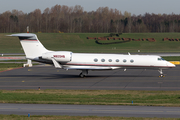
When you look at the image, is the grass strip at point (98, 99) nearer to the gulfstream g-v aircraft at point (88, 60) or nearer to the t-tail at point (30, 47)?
the gulfstream g-v aircraft at point (88, 60)

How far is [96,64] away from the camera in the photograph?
3142 centimetres

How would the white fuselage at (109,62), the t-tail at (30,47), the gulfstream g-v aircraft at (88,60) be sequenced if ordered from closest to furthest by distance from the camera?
the gulfstream g-v aircraft at (88,60), the white fuselage at (109,62), the t-tail at (30,47)

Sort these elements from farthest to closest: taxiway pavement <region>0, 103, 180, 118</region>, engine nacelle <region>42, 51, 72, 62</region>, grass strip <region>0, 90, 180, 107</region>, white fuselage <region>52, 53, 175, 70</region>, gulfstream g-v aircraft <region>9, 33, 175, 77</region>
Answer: white fuselage <region>52, 53, 175, 70</region>
gulfstream g-v aircraft <region>9, 33, 175, 77</region>
engine nacelle <region>42, 51, 72, 62</region>
grass strip <region>0, 90, 180, 107</region>
taxiway pavement <region>0, 103, 180, 118</region>

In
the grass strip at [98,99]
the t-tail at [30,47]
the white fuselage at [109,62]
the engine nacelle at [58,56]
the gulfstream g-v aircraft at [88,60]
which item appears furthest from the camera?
the t-tail at [30,47]

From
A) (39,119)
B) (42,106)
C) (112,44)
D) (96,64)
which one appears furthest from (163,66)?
(112,44)

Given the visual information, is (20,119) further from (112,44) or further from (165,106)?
(112,44)

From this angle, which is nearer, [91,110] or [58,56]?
[91,110]

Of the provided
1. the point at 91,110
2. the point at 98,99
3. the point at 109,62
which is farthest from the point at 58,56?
the point at 91,110

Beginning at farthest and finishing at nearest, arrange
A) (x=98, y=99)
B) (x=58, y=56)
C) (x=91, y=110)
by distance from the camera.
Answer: (x=58, y=56) < (x=98, y=99) < (x=91, y=110)

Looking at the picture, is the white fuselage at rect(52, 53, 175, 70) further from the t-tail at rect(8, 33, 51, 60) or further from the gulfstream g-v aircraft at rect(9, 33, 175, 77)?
the t-tail at rect(8, 33, 51, 60)

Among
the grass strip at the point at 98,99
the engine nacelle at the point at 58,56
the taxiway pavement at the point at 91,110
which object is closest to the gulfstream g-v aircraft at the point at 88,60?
the engine nacelle at the point at 58,56

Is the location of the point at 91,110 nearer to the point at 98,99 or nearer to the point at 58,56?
the point at 98,99

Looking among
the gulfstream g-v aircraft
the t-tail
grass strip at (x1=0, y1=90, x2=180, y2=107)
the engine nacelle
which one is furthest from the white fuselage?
grass strip at (x1=0, y1=90, x2=180, y2=107)

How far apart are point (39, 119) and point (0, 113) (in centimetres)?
291
